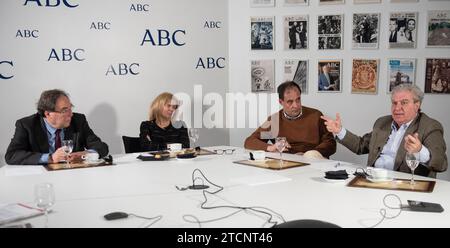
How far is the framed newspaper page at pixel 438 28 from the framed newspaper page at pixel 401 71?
0.26m

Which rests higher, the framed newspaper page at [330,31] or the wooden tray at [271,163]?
the framed newspaper page at [330,31]

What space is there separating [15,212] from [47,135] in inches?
62.1

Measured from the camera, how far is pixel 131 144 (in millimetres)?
3893

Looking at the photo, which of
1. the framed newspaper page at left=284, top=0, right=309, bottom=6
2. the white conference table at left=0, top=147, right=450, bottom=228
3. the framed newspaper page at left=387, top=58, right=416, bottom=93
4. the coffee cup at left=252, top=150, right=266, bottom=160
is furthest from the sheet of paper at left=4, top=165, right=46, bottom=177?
the framed newspaper page at left=387, top=58, right=416, bottom=93

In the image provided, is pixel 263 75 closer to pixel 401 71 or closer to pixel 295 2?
pixel 295 2

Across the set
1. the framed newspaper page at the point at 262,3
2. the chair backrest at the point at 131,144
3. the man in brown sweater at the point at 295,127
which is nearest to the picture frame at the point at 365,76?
the man in brown sweater at the point at 295,127

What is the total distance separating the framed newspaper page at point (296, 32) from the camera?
4609 millimetres

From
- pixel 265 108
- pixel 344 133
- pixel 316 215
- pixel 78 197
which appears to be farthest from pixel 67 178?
pixel 265 108

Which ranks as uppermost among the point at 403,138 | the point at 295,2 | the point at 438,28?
the point at 295,2

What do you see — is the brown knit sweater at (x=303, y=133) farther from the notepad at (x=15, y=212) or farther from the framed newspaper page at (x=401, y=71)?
the notepad at (x=15, y=212)

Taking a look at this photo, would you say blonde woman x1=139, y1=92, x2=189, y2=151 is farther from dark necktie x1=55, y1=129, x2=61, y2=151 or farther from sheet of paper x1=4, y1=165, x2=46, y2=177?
sheet of paper x1=4, y1=165, x2=46, y2=177

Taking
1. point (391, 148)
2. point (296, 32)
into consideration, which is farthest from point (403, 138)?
point (296, 32)
